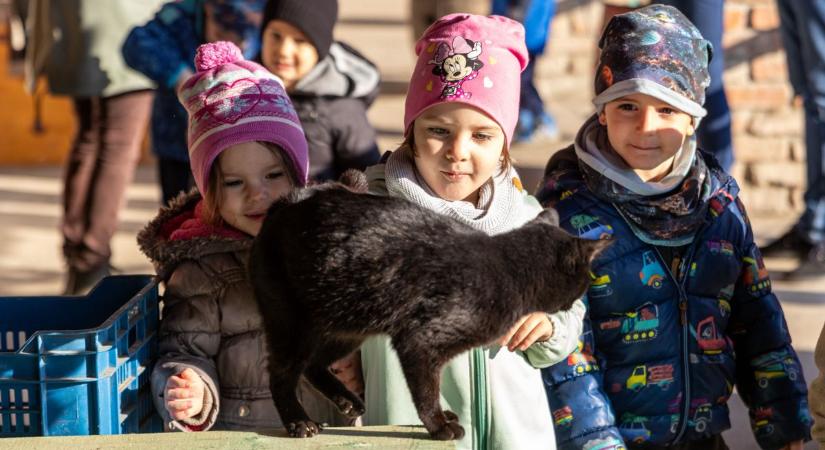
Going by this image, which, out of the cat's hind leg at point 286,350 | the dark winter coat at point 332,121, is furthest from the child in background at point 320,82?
the cat's hind leg at point 286,350

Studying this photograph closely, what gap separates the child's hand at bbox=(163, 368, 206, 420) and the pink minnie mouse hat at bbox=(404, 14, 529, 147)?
0.78 metres

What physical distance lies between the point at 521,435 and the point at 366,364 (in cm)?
40

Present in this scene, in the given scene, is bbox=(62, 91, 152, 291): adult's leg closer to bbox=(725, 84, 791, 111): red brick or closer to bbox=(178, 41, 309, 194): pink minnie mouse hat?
bbox=(178, 41, 309, 194): pink minnie mouse hat

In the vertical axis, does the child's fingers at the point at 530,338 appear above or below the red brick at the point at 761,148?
below

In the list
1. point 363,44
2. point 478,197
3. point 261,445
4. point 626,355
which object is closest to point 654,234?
point 626,355

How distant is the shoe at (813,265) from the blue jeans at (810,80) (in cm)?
5

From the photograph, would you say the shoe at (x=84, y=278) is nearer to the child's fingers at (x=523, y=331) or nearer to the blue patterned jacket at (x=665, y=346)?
the blue patterned jacket at (x=665, y=346)

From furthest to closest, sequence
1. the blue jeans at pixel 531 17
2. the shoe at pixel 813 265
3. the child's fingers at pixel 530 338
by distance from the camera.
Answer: the blue jeans at pixel 531 17
the shoe at pixel 813 265
the child's fingers at pixel 530 338

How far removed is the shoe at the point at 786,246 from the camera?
229 inches

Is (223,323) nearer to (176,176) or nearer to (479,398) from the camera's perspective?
(479,398)

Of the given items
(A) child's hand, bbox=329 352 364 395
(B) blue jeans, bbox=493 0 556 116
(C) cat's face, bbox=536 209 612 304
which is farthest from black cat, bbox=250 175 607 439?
(B) blue jeans, bbox=493 0 556 116

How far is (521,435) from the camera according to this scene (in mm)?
2605

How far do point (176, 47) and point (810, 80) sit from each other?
313 centimetres

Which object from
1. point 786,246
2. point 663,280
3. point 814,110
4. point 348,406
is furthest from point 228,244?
point 786,246
